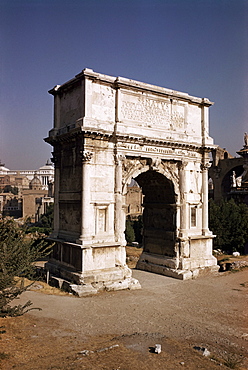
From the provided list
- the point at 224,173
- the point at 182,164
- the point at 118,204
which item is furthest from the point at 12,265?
the point at 224,173

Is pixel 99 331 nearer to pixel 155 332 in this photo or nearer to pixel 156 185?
pixel 155 332

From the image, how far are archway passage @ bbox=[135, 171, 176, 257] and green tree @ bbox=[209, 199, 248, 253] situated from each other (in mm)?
10011

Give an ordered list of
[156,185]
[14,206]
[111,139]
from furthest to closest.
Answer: [14,206] < [156,185] < [111,139]

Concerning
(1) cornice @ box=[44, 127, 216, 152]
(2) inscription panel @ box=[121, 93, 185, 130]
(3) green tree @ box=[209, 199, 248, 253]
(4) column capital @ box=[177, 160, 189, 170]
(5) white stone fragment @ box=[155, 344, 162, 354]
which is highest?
(2) inscription panel @ box=[121, 93, 185, 130]

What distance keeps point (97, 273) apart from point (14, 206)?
217 feet

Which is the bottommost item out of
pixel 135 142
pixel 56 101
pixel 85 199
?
pixel 85 199

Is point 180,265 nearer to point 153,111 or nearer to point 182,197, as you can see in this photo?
point 182,197

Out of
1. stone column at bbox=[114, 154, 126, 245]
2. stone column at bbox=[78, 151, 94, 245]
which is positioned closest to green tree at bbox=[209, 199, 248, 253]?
stone column at bbox=[114, 154, 126, 245]

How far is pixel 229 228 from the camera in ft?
84.8

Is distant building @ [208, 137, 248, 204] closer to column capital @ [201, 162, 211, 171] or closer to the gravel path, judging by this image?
column capital @ [201, 162, 211, 171]

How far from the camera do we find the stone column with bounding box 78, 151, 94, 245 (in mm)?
12578

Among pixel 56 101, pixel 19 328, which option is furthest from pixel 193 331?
pixel 56 101

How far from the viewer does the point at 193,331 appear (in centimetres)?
891

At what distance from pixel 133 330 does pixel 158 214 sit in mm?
7960
